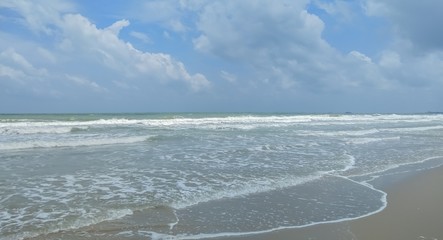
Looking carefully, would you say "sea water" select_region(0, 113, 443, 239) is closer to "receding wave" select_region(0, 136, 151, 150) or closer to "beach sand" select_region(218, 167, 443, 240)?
"beach sand" select_region(218, 167, 443, 240)

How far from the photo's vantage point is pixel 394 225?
5.98 metres

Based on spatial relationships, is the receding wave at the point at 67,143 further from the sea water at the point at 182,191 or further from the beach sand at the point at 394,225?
the beach sand at the point at 394,225

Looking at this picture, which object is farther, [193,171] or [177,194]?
[193,171]

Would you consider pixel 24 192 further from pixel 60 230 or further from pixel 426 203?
pixel 426 203

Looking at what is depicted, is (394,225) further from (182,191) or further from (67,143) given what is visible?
(67,143)

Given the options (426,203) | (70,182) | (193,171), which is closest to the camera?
(426,203)

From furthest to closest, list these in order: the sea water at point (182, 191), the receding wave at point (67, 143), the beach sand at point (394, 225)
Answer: the receding wave at point (67, 143) < the sea water at point (182, 191) < the beach sand at point (394, 225)

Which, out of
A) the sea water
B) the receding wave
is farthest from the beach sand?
the receding wave

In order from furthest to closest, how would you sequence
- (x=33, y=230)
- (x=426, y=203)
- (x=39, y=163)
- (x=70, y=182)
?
(x=39, y=163)
(x=70, y=182)
(x=426, y=203)
(x=33, y=230)

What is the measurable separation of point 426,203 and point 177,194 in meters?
4.93

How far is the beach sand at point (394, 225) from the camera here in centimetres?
546

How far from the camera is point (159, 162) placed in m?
12.1

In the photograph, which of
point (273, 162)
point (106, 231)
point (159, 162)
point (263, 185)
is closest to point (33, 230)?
point (106, 231)

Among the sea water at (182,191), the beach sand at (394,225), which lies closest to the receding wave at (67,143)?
the sea water at (182,191)
